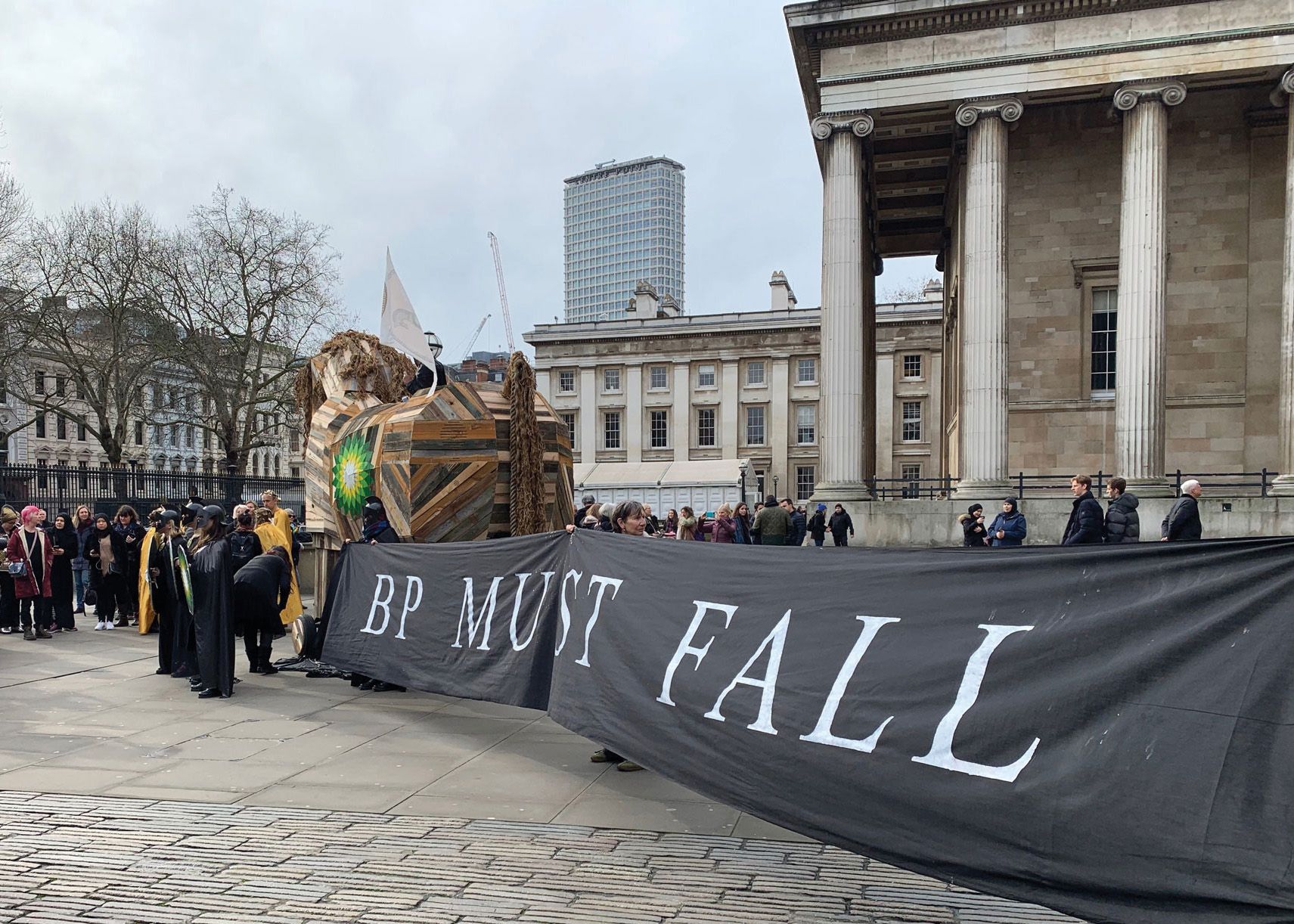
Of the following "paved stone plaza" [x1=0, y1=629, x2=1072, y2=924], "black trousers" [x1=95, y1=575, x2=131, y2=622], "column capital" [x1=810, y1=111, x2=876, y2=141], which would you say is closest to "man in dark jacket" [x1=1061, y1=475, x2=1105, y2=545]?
"paved stone plaza" [x1=0, y1=629, x2=1072, y2=924]

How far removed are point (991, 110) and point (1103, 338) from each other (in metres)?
6.45

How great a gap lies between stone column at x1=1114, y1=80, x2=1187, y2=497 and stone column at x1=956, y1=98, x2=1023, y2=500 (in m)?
2.62

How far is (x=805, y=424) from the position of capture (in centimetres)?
6438

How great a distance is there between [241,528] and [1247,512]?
64.8 feet

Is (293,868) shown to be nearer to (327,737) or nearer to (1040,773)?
(327,737)

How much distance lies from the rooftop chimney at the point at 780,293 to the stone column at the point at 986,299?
42.2 m

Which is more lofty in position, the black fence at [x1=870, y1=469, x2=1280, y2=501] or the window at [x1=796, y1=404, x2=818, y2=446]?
the window at [x1=796, y1=404, x2=818, y2=446]

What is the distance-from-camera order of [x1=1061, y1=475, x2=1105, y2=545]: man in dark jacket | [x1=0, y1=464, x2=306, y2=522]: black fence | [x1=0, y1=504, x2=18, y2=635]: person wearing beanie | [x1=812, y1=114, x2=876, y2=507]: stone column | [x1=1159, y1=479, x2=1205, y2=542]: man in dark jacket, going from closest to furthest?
1. [x1=1159, y1=479, x2=1205, y2=542]: man in dark jacket
2. [x1=1061, y1=475, x2=1105, y2=545]: man in dark jacket
3. [x1=0, y1=504, x2=18, y2=635]: person wearing beanie
4. [x1=0, y1=464, x2=306, y2=522]: black fence
5. [x1=812, y1=114, x2=876, y2=507]: stone column

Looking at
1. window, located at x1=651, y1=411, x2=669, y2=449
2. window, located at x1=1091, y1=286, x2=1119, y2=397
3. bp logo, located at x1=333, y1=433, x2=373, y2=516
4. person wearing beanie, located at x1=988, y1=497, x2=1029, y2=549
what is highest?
window, located at x1=1091, y1=286, x2=1119, y2=397

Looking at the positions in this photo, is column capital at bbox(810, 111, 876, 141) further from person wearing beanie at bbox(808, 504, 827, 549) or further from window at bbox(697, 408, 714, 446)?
window at bbox(697, 408, 714, 446)

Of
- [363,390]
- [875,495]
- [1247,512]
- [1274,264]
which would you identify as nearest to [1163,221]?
[1274,264]

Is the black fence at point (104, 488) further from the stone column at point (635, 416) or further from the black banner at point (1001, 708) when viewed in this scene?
the stone column at point (635, 416)

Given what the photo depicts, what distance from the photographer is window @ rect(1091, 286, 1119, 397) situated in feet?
81.0

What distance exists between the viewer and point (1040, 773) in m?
3.51
